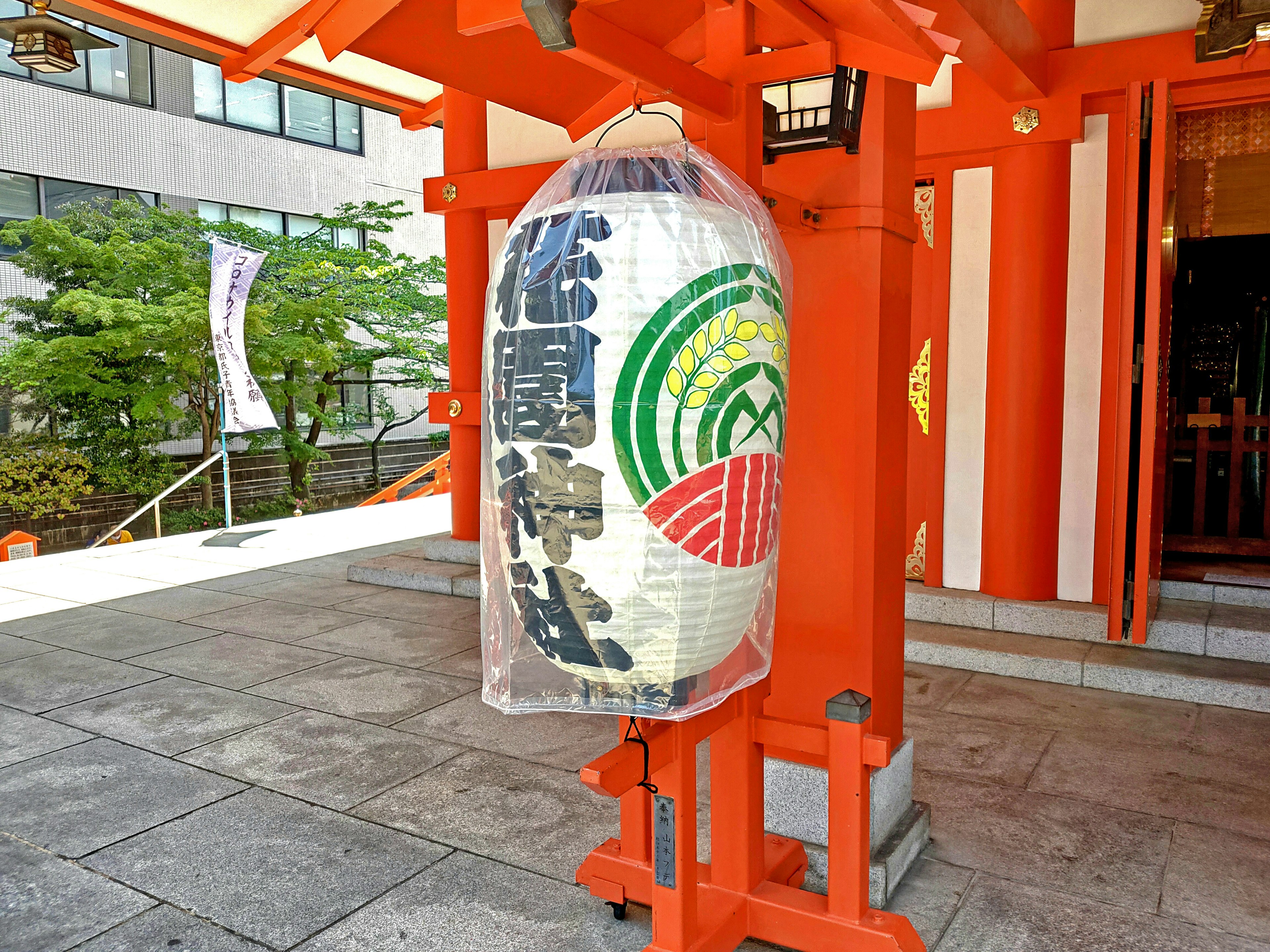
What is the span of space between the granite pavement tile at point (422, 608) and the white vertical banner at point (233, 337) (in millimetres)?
4049

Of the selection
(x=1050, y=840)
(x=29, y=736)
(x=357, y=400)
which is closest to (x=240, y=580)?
(x=29, y=736)

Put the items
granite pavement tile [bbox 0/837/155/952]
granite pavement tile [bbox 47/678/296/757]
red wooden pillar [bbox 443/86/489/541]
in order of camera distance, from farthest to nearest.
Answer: red wooden pillar [bbox 443/86/489/541], granite pavement tile [bbox 47/678/296/757], granite pavement tile [bbox 0/837/155/952]

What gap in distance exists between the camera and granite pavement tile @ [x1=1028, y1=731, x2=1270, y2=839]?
360 centimetres

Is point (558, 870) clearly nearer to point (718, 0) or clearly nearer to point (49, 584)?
point (718, 0)

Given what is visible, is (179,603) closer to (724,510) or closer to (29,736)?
(29,736)

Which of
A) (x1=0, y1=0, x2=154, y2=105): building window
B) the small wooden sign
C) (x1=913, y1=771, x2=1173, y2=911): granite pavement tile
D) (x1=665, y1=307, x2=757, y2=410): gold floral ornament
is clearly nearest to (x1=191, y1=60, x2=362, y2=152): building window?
(x1=0, y1=0, x2=154, y2=105): building window

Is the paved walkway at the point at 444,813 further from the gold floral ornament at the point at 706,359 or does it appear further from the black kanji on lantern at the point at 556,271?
the black kanji on lantern at the point at 556,271

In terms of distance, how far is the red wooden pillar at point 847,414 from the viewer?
9.80 ft

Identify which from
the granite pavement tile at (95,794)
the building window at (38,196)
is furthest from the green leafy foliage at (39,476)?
the granite pavement tile at (95,794)

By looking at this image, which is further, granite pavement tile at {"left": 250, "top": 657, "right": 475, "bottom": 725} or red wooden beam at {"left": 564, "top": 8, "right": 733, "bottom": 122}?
granite pavement tile at {"left": 250, "top": 657, "right": 475, "bottom": 725}

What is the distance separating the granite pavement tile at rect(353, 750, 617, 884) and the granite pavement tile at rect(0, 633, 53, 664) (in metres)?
3.47

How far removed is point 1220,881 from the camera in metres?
3.09

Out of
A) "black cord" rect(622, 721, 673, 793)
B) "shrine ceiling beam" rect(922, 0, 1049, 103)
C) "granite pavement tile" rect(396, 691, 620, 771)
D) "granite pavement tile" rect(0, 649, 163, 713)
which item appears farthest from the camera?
"granite pavement tile" rect(0, 649, 163, 713)

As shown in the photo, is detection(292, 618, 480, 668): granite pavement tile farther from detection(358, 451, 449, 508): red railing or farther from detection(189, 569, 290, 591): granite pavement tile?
detection(358, 451, 449, 508): red railing
